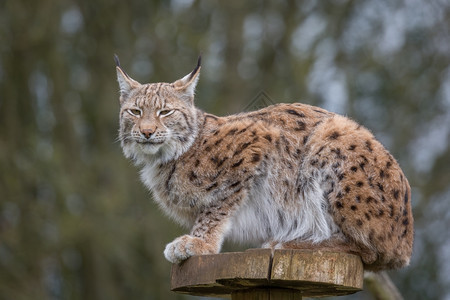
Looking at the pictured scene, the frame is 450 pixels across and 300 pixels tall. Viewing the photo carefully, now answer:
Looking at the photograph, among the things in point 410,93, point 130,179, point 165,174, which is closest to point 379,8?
point 410,93

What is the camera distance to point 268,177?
22.8 feet

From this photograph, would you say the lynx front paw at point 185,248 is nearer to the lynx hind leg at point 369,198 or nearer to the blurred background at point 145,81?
the lynx hind leg at point 369,198

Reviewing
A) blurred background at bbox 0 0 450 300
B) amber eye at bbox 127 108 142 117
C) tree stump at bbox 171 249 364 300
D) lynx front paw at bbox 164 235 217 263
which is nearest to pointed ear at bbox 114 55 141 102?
amber eye at bbox 127 108 142 117

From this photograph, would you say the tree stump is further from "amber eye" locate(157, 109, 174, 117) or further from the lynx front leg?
"amber eye" locate(157, 109, 174, 117)

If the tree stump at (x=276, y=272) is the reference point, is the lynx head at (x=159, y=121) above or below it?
above

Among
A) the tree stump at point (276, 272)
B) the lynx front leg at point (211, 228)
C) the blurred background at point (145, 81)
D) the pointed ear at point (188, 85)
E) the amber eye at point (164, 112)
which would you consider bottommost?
the tree stump at point (276, 272)

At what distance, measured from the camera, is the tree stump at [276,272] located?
5.51m

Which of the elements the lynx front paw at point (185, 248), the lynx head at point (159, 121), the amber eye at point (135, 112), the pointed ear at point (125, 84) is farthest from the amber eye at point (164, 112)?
the lynx front paw at point (185, 248)

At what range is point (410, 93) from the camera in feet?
57.0

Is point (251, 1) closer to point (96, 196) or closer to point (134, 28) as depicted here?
point (134, 28)

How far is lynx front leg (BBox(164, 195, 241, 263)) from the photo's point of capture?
260 inches

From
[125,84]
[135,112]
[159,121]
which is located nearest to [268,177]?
[159,121]

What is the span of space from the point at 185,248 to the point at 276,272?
3.63 ft

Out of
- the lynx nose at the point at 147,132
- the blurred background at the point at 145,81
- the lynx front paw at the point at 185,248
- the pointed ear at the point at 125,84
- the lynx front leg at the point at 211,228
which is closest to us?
the lynx front paw at the point at 185,248
